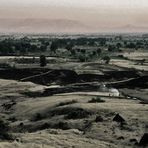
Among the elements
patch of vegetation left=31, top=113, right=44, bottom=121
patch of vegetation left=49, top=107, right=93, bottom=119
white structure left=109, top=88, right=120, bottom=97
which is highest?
patch of vegetation left=49, top=107, right=93, bottom=119

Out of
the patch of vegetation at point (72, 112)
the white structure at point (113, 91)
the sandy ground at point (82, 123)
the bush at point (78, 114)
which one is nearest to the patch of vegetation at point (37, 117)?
the sandy ground at point (82, 123)

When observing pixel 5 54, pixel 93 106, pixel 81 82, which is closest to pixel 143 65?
pixel 81 82

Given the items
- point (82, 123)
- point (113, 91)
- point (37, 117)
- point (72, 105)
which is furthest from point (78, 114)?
point (113, 91)

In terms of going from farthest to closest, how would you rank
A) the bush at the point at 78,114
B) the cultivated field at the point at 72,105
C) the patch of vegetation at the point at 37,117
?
the patch of vegetation at the point at 37,117
the bush at the point at 78,114
the cultivated field at the point at 72,105

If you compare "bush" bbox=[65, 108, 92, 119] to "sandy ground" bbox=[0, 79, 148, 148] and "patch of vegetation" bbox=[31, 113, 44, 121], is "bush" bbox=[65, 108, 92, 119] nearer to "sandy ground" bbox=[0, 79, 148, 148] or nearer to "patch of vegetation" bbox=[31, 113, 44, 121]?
"sandy ground" bbox=[0, 79, 148, 148]

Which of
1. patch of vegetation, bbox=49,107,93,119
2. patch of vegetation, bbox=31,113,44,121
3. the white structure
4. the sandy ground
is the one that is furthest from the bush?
the white structure

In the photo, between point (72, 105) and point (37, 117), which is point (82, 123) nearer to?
point (37, 117)

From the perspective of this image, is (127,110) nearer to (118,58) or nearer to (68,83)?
(68,83)

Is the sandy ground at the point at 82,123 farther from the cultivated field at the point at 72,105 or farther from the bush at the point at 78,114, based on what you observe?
the bush at the point at 78,114

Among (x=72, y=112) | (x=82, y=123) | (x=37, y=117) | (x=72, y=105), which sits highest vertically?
(x=82, y=123)

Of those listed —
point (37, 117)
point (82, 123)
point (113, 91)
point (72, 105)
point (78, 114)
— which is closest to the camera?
point (82, 123)

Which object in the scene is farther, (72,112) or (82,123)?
(72,112)

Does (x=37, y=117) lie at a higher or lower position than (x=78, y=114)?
lower

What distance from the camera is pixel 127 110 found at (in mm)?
53375
